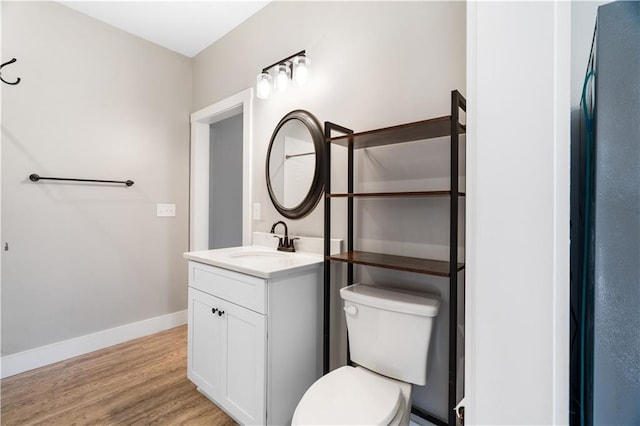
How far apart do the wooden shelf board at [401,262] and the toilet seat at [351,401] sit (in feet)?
1.55

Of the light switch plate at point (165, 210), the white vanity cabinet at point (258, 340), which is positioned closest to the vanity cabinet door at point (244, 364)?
the white vanity cabinet at point (258, 340)

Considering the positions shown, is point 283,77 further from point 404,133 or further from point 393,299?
point 393,299

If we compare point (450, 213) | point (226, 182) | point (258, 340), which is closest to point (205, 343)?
point (258, 340)

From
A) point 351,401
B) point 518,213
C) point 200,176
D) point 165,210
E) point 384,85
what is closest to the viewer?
point 518,213

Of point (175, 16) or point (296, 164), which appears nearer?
point (296, 164)

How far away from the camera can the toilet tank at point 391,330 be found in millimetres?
1211

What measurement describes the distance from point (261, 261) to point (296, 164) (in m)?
0.69

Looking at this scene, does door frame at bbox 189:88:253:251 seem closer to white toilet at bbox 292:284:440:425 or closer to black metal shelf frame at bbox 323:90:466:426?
black metal shelf frame at bbox 323:90:466:426

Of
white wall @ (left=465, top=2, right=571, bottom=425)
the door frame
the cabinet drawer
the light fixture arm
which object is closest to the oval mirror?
the light fixture arm

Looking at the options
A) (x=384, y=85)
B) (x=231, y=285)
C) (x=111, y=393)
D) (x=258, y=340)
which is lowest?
(x=111, y=393)

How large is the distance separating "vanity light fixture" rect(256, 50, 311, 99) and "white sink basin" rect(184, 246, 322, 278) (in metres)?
1.03

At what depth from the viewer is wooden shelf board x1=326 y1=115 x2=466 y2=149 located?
1185 mm

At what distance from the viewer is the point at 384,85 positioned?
1.56 meters

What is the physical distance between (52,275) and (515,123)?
2910 millimetres
